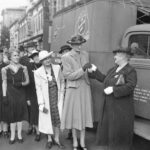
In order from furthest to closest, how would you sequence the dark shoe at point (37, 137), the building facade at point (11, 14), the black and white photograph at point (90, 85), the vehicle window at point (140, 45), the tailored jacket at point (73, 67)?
the building facade at point (11, 14)
the dark shoe at point (37, 137)
the tailored jacket at point (73, 67)
the vehicle window at point (140, 45)
the black and white photograph at point (90, 85)

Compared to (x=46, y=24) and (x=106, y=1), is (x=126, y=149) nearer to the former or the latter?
(x=106, y=1)

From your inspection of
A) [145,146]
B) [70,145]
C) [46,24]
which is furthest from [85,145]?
[46,24]

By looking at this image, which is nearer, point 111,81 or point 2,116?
point 111,81

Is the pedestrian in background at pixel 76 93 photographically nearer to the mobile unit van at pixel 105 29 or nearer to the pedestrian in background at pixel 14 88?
the mobile unit van at pixel 105 29

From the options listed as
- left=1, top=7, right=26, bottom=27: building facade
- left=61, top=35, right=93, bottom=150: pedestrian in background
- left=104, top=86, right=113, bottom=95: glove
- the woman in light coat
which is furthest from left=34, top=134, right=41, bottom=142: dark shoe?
left=1, top=7, right=26, bottom=27: building facade

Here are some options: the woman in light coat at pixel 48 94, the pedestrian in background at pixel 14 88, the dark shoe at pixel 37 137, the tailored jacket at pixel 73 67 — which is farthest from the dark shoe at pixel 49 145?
the tailored jacket at pixel 73 67

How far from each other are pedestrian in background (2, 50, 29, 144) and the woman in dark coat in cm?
177

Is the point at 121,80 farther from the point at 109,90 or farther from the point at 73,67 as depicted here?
the point at 73,67

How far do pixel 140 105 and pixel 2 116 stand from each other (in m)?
2.67

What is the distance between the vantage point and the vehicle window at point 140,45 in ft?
13.9

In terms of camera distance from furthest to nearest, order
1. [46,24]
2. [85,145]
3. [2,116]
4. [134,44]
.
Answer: [46,24]
[2,116]
[85,145]
[134,44]

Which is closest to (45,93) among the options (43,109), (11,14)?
(43,109)

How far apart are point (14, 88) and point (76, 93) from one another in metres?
1.27

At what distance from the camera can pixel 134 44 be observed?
4457 mm
